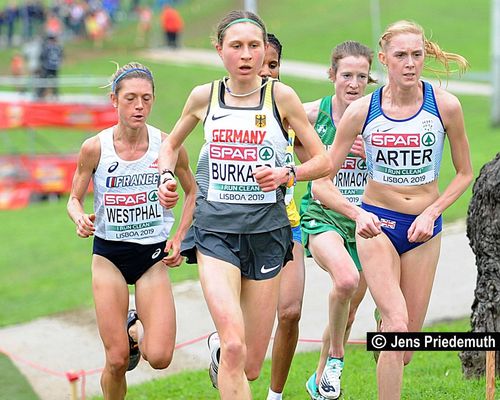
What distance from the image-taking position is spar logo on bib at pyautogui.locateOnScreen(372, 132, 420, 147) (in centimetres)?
629

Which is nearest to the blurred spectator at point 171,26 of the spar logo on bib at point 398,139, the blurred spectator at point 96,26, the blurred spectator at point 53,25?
the blurred spectator at point 96,26

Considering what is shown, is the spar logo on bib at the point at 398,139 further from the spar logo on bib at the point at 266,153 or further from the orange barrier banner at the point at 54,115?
the orange barrier banner at the point at 54,115

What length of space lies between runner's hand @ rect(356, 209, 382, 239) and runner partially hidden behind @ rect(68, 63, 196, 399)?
4.26ft

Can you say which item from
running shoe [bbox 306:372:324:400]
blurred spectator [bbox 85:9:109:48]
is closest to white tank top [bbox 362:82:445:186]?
running shoe [bbox 306:372:324:400]

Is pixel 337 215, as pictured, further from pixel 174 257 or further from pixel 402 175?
pixel 174 257

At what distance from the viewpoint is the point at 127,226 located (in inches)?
279

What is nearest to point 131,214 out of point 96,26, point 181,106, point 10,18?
point 181,106

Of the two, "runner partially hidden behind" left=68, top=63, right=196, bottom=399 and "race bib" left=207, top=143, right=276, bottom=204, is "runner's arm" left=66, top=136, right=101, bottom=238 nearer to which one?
"runner partially hidden behind" left=68, top=63, right=196, bottom=399

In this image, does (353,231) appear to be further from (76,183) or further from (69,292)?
(69,292)

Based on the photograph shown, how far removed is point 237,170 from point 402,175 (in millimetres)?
1002

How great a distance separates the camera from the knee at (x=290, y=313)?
725cm

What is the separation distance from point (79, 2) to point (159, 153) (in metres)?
39.4

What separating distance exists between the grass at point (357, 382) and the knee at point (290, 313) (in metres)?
0.81

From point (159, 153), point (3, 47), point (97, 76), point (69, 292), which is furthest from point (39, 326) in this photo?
point (3, 47)
